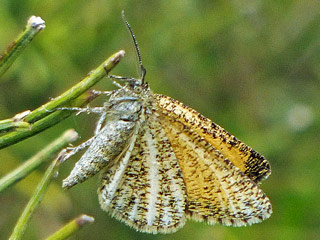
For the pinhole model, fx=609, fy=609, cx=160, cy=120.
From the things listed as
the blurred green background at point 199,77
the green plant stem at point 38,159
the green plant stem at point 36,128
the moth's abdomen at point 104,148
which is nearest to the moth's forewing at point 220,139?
the moth's abdomen at point 104,148

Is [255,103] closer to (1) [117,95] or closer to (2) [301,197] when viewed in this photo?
(2) [301,197]

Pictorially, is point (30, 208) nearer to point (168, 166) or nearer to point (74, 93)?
point (74, 93)

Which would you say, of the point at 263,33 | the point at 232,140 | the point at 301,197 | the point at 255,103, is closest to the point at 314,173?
the point at 301,197

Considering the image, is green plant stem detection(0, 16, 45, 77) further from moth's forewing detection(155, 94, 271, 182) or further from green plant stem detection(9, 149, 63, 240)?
moth's forewing detection(155, 94, 271, 182)

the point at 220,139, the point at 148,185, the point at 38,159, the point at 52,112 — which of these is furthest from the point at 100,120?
the point at 38,159

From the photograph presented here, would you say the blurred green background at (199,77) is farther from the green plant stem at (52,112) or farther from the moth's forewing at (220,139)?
the green plant stem at (52,112)

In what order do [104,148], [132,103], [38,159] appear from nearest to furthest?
[38,159]
[104,148]
[132,103]
